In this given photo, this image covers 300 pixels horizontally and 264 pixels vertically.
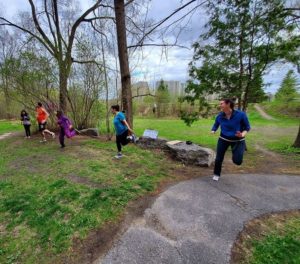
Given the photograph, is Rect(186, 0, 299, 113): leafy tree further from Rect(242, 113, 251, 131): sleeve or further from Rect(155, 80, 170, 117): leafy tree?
Rect(155, 80, 170, 117): leafy tree

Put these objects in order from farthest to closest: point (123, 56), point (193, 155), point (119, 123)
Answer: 1. point (123, 56)
2. point (119, 123)
3. point (193, 155)

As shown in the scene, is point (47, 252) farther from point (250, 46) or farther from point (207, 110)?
point (250, 46)

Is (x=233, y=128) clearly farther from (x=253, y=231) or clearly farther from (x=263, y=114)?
(x=263, y=114)

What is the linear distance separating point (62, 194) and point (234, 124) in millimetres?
3619

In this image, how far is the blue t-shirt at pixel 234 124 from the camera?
14.2 ft

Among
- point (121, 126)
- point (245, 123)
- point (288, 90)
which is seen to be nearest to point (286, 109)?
point (288, 90)

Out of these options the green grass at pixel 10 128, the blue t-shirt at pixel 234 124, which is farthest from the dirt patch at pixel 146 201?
the green grass at pixel 10 128

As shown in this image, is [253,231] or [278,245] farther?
[253,231]

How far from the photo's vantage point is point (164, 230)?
311 centimetres

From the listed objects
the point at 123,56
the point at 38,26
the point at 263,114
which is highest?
the point at 38,26

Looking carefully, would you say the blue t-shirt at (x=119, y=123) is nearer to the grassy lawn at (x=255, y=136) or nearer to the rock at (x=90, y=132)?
the grassy lawn at (x=255, y=136)

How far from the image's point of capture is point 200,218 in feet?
11.0

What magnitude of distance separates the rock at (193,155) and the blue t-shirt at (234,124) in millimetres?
1567

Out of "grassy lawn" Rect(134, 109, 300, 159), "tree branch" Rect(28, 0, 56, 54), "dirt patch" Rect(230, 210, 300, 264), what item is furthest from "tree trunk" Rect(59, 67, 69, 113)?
"dirt patch" Rect(230, 210, 300, 264)
